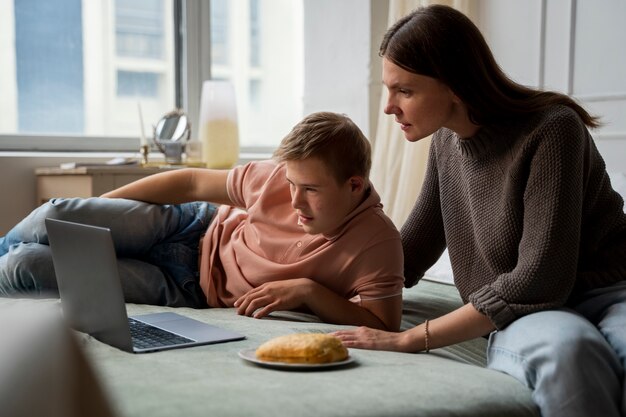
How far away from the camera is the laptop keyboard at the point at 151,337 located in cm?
126

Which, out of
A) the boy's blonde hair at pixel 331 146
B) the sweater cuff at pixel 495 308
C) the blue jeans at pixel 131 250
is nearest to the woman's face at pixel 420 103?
the boy's blonde hair at pixel 331 146

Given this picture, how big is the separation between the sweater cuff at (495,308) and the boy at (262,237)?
0.28 meters

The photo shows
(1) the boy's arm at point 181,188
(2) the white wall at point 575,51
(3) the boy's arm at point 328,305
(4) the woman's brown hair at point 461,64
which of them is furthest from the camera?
(2) the white wall at point 575,51

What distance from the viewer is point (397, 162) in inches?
113

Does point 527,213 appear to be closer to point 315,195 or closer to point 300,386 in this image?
point 315,195

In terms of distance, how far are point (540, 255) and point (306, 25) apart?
220 centimetres

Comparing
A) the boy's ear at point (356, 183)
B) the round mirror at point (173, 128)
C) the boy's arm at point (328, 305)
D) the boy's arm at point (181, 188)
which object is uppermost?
the round mirror at point (173, 128)

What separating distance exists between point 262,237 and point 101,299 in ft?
1.87

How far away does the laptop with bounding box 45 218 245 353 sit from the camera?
119 centimetres

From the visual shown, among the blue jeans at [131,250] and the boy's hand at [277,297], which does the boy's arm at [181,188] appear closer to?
the blue jeans at [131,250]

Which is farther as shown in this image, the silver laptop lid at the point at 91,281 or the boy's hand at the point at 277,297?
the boy's hand at the point at 277,297

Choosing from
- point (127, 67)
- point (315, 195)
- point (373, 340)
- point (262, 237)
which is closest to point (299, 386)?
point (373, 340)

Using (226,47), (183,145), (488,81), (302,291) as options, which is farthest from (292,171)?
(226,47)

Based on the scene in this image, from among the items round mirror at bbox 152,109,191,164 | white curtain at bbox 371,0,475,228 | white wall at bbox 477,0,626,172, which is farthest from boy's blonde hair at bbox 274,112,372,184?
round mirror at bbox 152,109,191,164
